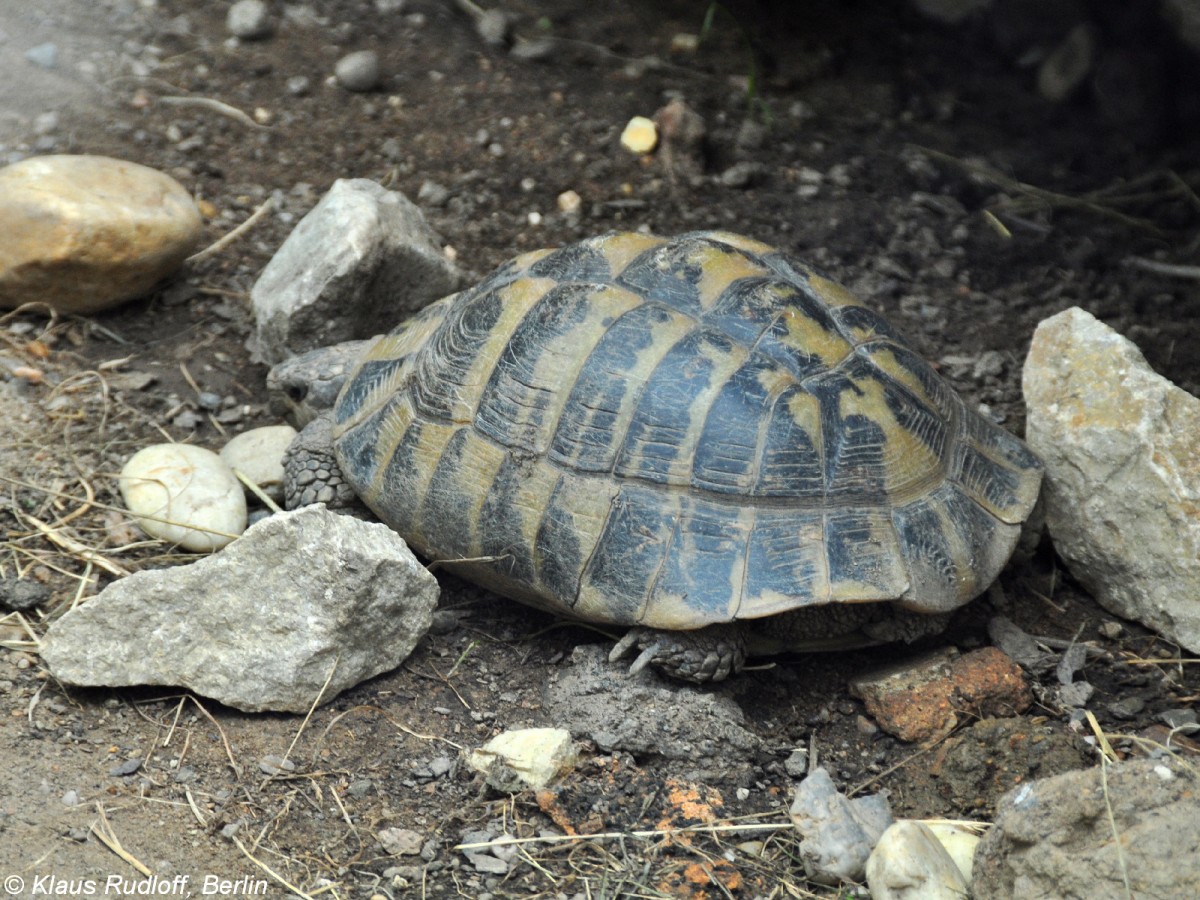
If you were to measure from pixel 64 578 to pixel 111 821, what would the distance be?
3.53ft

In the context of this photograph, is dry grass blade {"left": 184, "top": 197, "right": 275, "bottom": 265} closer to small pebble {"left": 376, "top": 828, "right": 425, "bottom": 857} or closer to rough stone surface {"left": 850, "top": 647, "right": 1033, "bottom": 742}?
small pebble {"left": 376, "top": 828, "right": 425, "bottom": 857}

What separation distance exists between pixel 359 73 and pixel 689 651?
363cm

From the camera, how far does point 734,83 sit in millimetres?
5906

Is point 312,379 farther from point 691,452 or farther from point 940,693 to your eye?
point 940,693

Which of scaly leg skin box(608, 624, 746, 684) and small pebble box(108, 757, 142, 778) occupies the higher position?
Answer: scaly leg skin box(608, 624, 746, 684)

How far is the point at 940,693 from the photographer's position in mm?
3305

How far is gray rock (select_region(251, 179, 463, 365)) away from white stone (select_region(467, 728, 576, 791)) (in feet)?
6.37

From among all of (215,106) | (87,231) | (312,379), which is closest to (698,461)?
(312,379)

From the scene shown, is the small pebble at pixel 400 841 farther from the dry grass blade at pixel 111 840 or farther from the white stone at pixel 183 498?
the white stone at pixel 183 498

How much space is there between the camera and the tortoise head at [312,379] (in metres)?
4.15

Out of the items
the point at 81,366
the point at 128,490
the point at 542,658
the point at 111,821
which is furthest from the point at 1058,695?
the point at 81,366

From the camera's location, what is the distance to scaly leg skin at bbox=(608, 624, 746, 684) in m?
3.25

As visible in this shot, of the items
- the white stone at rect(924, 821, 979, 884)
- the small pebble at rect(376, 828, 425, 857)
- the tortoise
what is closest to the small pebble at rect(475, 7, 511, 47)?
the tortoise

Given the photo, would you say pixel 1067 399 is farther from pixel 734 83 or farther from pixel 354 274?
pixel 734 83
